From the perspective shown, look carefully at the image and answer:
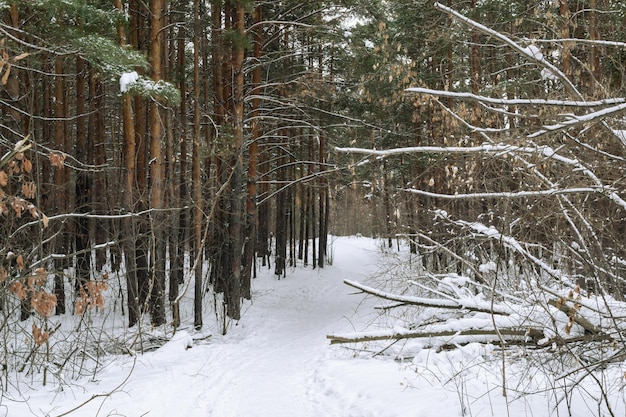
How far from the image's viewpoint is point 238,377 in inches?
322

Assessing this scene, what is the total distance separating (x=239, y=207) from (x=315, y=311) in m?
4.65

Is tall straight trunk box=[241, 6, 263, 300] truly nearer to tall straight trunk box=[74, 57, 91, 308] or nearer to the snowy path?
the snowy path

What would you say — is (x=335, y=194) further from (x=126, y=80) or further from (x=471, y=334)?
(x=471, y=334)

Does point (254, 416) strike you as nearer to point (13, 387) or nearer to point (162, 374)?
point (162, 374)

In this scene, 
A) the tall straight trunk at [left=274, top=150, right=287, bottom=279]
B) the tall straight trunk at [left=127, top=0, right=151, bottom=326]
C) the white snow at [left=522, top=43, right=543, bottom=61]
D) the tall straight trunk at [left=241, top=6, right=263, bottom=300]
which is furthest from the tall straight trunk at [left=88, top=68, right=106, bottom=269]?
the white snow at [left=522, top=43, right=543, bottom=61]

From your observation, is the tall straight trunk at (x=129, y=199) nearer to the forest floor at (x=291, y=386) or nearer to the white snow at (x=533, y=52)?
the forest floor at (x=291, y=386)

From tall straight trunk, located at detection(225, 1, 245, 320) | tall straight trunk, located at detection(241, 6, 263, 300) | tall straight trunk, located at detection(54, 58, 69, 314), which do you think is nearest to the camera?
tall straight trunk, located at detection(225, 1, 245, 320)

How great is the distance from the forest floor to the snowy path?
16 millimetres

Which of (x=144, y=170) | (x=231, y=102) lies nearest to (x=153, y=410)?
(x=144, y=170)

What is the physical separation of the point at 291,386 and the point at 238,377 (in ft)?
3.32

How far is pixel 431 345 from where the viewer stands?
6988 mm

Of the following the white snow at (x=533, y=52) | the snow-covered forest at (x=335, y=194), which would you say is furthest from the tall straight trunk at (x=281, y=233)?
the white snow at (x=533, y=52)

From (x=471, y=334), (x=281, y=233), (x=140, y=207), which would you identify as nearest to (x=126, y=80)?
(x=140, y=207)

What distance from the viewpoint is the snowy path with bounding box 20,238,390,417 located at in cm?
620
